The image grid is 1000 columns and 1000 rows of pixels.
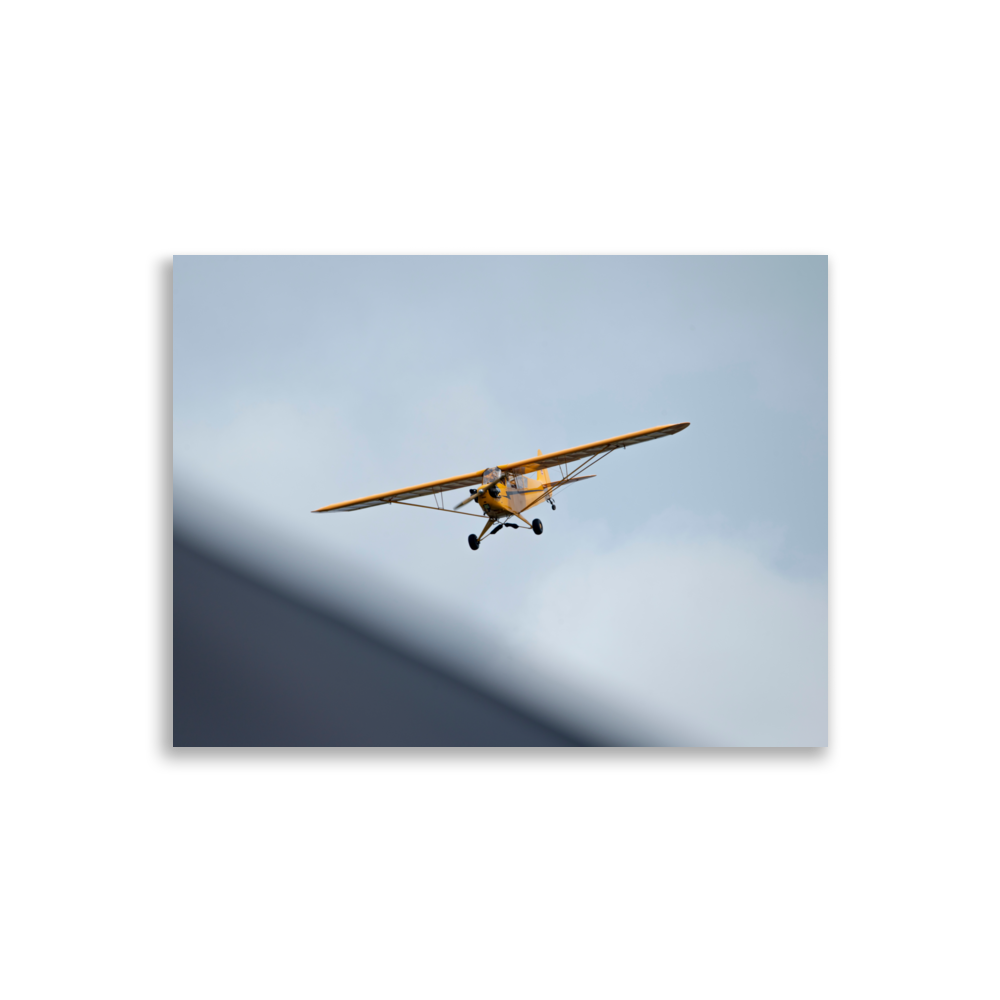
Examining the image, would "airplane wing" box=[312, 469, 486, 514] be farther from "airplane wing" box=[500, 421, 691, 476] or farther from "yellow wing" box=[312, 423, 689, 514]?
"airplane wing" box=[500, 421, 691, 476]

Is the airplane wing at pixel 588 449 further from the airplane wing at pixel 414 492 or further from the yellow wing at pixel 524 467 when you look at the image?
the airplane wing at pixel 414 492

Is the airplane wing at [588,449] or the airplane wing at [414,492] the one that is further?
the airplane wing at [414,492]

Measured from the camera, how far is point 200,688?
52.3 ft

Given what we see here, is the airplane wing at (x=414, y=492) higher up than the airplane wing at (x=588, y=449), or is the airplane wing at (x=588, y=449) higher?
the airplane wing at (x=588, y=449)

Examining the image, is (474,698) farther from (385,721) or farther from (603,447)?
(603,447)

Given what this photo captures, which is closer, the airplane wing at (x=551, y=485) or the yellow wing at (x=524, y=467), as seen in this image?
the yellow wing at (x=524, y=467)

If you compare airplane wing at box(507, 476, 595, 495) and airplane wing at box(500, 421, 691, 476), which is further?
airplane wing at box(507, 476, 595, 495)

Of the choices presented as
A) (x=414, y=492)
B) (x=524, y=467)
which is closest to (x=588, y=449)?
(x=524, y=467)

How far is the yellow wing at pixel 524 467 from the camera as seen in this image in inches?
441

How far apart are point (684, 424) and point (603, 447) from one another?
1.34 meters

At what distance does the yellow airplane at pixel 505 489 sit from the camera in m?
12.5

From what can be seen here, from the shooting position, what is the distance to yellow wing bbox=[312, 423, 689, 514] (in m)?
11.2

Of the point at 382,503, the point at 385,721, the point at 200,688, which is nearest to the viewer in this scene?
the point at 382,503

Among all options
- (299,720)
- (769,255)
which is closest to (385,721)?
(299,720)
